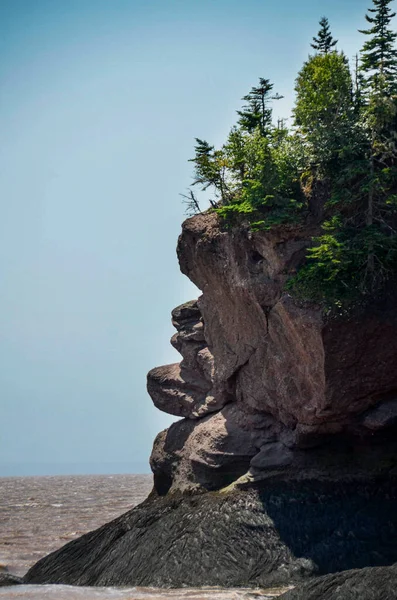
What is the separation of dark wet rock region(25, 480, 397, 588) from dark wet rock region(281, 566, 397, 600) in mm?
5650

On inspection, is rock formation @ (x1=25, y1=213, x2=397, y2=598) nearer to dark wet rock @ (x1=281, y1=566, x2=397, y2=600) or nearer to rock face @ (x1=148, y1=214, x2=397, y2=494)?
rock face @ (x1=148, y1=214, x2=397, y2=494)

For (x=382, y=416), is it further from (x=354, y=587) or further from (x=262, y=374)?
(x=354, y=587)

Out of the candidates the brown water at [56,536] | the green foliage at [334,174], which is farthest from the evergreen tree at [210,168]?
the brown water at [56,536]

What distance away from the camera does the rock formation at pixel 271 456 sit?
866 inches

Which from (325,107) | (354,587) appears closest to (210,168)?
(325,107)

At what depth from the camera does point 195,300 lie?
34188 mm

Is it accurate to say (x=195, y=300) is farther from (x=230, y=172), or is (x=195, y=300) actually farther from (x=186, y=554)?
(x=186, y=554)

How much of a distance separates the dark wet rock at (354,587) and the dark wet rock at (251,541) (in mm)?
5650

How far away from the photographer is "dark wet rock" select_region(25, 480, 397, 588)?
70.0ft

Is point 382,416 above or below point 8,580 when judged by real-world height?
above

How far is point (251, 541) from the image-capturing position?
882 inches

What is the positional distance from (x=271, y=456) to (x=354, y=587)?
10.7 metres

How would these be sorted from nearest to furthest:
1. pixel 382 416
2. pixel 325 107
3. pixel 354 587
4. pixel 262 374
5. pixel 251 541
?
pixel 354 587 → pixel 251 541 → pixel 382 416 → pixel 325 107 → pixel 262 374

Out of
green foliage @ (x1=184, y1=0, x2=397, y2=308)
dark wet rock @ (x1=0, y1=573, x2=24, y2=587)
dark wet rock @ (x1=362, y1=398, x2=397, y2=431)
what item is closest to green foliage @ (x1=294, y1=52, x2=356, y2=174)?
green foliage @ (x1=184, y1=0, x2=397, y2=308)
